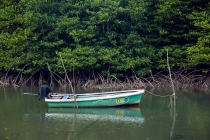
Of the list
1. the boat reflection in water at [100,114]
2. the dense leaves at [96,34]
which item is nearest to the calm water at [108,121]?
the boat reflection in water at [100,114]

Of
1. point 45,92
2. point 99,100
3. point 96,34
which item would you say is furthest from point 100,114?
point 96,34

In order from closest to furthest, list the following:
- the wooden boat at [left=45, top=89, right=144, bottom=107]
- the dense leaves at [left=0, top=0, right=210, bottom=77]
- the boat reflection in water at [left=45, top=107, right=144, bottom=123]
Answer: the boat reflection in water at [left=45, top=107, right=144, bottom=123] < the wooden boat at [left=45, top=89, right=144, bottom=107] < the dense leaves at [left=0, top=0, right=210, bottom=77]

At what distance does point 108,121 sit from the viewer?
12320 mm

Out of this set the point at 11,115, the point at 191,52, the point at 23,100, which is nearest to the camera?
the point at 11,115

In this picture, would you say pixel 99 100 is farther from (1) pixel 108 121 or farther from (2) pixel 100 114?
(1) pixel 108 121

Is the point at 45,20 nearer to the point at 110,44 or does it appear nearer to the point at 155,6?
the point at 110,44

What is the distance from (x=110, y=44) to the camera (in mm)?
20953

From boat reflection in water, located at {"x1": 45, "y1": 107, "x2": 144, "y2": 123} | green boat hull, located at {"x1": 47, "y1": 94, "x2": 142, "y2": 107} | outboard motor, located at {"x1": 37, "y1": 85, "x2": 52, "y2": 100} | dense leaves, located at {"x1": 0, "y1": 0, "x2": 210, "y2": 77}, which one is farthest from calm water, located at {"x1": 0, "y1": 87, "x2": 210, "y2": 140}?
dense leaves, located at {"x1": 0, "y1": 0, "x2": 210, "y2": 77}

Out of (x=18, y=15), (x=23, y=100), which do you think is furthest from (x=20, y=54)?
(x=23, y=100)

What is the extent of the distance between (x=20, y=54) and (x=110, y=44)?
4.76m

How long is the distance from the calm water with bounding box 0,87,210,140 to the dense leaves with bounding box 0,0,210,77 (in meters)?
3.96

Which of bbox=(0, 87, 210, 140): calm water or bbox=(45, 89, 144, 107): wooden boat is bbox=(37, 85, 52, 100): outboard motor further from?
bbox=(0, 87, 210, 140): calm water

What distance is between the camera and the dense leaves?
19.6 m

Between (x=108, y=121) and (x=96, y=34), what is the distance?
918 cm
